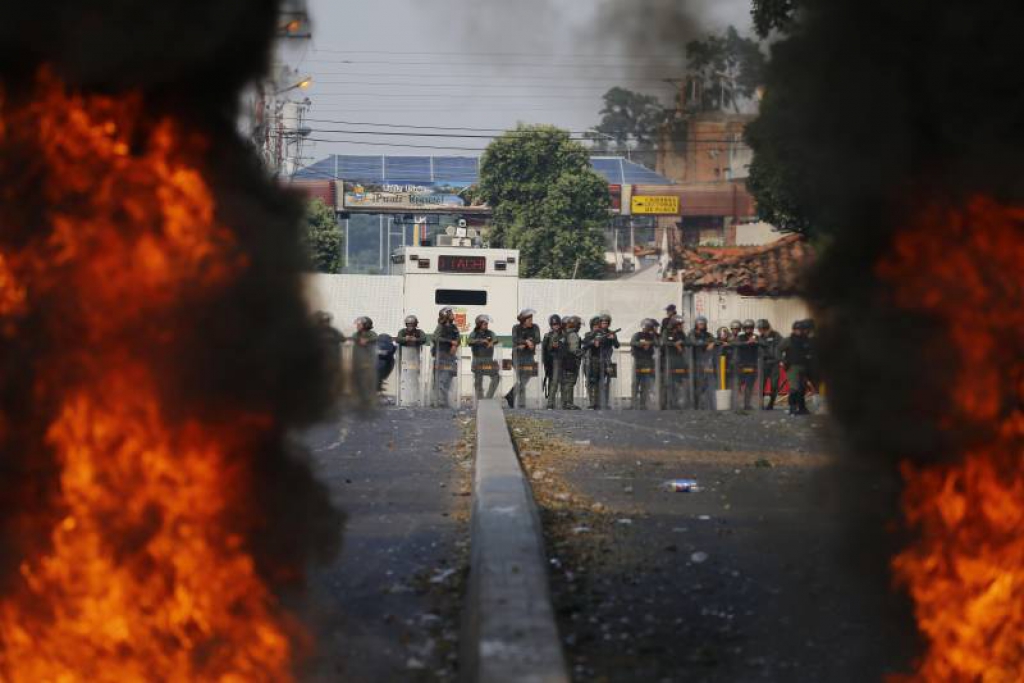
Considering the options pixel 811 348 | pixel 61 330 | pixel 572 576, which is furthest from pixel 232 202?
pixel 572 576

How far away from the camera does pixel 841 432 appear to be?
615cm

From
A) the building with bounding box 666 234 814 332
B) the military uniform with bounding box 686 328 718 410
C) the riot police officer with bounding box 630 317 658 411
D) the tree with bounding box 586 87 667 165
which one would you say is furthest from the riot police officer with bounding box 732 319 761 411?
the tree with bounding box 586 87 667 165

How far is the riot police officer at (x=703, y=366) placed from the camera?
2612cm

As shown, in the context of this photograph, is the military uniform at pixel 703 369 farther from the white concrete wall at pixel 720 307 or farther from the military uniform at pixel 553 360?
the white concrete wall at pixel 720 307

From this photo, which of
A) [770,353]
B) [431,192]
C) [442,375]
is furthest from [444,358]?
[431,192]

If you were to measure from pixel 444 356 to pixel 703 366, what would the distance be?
15.2ft

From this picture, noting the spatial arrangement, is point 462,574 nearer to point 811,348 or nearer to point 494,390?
point 811,348

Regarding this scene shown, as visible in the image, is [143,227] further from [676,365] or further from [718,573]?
[676,365]

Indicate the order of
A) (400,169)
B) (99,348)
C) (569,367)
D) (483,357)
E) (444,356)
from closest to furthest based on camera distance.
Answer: (99,348)
(569,367)
(444,356)
(483,357)
(400,169)

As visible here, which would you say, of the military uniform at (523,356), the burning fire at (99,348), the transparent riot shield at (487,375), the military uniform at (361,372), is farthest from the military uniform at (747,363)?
the burning fire at (99,348)

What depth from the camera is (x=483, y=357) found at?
87.6 ft

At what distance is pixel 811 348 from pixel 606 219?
4838 cm

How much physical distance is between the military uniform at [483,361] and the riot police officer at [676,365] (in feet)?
10.2

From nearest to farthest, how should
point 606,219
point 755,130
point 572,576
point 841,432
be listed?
point 841,432
point 755,130
point 572,576
point 606,219
